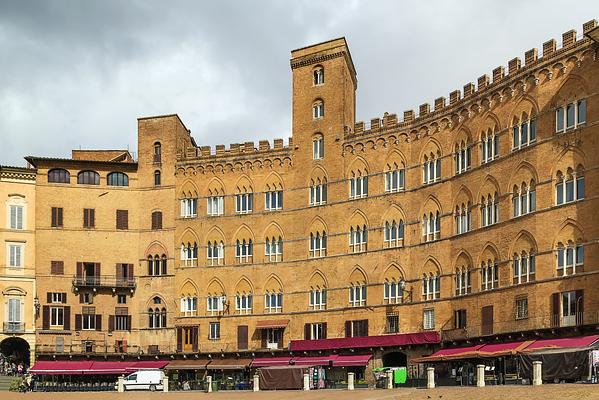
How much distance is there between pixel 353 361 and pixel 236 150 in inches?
899

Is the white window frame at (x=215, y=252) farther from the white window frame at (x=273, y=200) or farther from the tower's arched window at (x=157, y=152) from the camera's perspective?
the tower's arched window at (x=157, y=152)

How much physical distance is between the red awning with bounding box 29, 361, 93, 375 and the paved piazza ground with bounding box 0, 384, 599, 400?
28.2 feet

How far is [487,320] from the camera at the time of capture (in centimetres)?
6819

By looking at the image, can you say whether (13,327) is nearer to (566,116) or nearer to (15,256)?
(15,256)

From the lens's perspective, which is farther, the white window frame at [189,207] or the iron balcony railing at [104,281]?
the white window frame at [189,207]

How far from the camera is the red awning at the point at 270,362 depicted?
7938 cm

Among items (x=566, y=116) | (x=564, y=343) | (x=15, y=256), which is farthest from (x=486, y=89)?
(x=15, y=256)

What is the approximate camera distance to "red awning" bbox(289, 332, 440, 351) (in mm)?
73062

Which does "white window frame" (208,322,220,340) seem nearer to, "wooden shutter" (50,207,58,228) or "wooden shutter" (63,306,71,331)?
"wooden shutter" (63,306,71,331)

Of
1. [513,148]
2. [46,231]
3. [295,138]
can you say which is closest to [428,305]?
[513,148]

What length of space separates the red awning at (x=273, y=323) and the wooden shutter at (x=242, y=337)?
1.48 m

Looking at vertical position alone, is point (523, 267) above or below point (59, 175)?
below

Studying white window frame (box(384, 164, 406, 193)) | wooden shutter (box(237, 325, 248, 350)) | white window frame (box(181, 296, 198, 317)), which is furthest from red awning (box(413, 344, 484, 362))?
white window frame (box(181, 296, 198, 317))

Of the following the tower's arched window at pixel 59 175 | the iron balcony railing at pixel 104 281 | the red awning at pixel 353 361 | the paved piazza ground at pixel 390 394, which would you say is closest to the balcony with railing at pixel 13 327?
the iron balcony railing at pixel 104 281
